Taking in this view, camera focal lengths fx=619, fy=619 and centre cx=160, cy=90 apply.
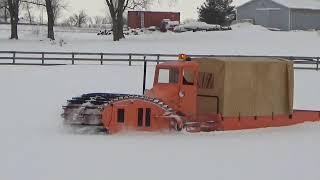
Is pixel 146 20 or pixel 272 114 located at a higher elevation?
pixel 146 20

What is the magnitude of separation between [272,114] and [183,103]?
2.53 m

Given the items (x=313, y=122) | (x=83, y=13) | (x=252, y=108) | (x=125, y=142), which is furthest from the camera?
(x=83, y=13)

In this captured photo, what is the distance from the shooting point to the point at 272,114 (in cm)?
1570

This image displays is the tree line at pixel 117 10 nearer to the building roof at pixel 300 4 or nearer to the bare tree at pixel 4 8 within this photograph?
the bare tree at pixel 4 8

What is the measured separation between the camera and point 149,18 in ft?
278

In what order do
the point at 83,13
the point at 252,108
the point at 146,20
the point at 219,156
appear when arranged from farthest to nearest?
the point at 83,13 < the point at 146,20 < the point at 252,108 < the point at 219,156

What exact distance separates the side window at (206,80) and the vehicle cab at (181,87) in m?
0.51

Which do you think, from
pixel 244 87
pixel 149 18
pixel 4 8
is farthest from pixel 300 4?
pixel 244 87

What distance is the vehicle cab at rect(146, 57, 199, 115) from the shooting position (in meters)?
14.6

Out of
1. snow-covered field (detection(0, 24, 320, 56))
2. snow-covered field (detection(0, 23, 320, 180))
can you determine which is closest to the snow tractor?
snow-covered field (detection(0, 23, 320, 180))

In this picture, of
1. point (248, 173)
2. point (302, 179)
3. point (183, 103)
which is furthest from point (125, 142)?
point (302, 179)

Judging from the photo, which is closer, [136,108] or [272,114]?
[136,108]

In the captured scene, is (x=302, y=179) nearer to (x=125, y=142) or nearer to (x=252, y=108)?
(x=125, y=142)

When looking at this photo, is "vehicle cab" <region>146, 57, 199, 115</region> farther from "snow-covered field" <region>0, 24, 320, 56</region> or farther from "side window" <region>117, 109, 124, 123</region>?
"snow-covered field" <region>0, 24, 320, 56</region>
